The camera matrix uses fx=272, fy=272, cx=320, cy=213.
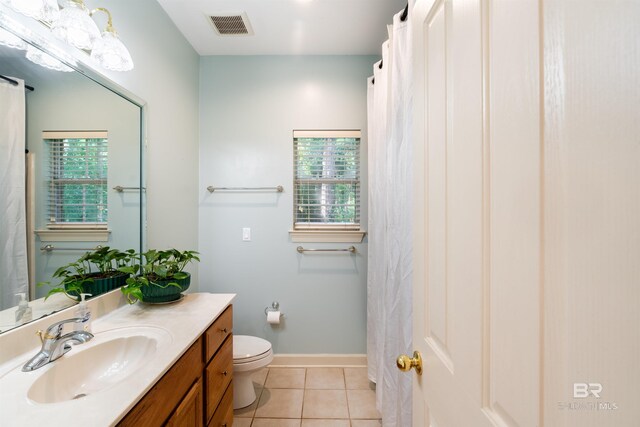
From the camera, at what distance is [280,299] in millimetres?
2357

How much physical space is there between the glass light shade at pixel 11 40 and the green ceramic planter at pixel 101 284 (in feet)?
3.12

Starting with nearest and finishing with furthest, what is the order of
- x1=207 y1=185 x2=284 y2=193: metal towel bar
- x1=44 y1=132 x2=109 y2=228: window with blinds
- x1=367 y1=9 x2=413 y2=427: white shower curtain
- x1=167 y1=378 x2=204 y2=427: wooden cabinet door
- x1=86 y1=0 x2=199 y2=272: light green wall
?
x1=167 y1=378 x2=204 y2=427: wooden cabinet door
x1=44 y1=132 x2=109 y2=228: window with blinds
x1=367 y1=9 x2=413 y2=427: white shower curtain
x1=86 y1=0 x2=199 y2=272: light green wall
x1=207 y1=185 x2=284 y2=193: metal towel bar

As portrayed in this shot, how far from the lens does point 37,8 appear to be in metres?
0.91

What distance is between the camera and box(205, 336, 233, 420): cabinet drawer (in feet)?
4.23

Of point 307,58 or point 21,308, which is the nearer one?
point 21,308

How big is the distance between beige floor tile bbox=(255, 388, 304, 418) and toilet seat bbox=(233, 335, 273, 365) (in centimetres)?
35

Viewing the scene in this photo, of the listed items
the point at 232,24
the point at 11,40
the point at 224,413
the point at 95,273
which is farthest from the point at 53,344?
the point at 232,24

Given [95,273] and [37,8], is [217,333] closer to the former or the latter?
[95,273]

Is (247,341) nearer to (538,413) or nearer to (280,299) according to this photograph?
(280,299)

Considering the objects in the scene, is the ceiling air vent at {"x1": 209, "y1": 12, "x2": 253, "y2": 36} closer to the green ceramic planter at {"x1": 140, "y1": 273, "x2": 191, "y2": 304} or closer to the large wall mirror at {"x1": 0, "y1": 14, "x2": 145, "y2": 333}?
the large wall mirror at {"x1": 0, "y1": 14, "x2": 145, "y2": 333}

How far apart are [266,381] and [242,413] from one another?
0.35 meters

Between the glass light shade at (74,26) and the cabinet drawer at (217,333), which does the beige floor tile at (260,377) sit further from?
the glass light shade at (74,26)

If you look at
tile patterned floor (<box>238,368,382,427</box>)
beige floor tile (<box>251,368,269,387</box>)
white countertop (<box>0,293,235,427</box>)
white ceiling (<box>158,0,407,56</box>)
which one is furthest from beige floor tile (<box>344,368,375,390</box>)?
white ceiling (<box>158,0,407,56</box>)

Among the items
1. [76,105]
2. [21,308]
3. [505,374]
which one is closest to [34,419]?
[21,308]
